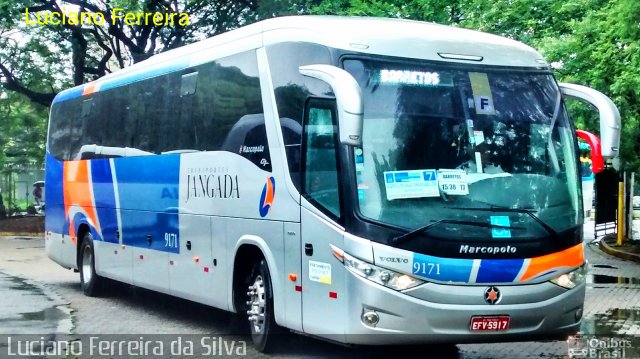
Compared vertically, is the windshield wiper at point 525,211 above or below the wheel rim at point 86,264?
above

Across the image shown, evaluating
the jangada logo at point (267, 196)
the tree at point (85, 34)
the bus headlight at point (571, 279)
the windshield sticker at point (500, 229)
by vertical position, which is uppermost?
the tree at point (85, 34)

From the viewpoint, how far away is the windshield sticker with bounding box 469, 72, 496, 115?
27.2 feet

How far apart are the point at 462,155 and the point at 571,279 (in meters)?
1.52

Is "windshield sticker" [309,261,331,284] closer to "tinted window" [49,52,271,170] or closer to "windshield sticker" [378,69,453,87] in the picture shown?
"tinted window" [49,52,271,170]

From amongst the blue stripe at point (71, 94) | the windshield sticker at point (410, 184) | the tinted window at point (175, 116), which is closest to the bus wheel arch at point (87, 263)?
the tinted window at point (175, 116)

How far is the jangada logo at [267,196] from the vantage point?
9.21 meters

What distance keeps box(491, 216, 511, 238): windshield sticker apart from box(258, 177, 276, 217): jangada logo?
2316 mm

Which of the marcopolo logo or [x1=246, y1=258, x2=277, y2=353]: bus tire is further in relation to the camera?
[x1=246, y1=258, x2=277, y2=353]: bus tire

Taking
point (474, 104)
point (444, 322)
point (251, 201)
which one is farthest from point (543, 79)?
point (251, 201)

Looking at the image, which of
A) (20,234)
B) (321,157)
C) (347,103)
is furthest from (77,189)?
(20,234)

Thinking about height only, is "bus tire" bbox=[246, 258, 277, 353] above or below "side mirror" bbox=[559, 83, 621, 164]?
below

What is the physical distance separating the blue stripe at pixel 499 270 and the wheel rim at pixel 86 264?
28.7 feet

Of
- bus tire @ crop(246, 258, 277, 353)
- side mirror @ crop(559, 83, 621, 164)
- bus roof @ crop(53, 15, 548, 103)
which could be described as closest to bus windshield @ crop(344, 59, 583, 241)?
bus roof @ crop(53, 15, 548, 103)
